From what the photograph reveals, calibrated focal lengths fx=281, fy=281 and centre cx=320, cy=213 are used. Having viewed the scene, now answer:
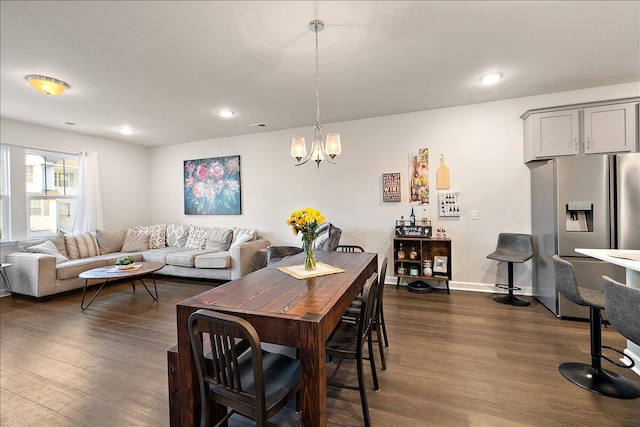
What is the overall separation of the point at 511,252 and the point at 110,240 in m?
6.38

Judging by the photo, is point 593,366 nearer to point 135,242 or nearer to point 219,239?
point 219,239

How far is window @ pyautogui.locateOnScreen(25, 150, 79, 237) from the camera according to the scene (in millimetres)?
4496

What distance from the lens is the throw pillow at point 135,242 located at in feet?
17.0

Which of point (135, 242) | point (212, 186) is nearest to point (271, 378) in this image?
point (212, 186)

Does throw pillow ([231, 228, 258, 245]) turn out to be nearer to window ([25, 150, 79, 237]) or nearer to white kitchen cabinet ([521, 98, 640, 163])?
window ([25, 150, 79, 237])

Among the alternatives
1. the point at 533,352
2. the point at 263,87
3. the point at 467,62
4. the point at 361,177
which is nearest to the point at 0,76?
the point at 263,87

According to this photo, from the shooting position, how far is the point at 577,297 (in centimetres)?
194

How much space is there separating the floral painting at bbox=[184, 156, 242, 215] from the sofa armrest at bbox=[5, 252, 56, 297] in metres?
2.37

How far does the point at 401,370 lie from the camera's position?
2109mm

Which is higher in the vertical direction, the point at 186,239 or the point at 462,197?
the point at 462,197

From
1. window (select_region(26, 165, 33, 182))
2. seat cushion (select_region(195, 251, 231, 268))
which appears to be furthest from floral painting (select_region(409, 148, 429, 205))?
window (select_region(26, 165, 33, 182))

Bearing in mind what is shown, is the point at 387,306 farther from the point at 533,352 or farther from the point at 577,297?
the point at 577,297

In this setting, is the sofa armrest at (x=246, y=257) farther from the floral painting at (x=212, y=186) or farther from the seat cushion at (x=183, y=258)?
the floral painting at (x=212, y=186)

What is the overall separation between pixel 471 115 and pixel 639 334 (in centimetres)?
322
